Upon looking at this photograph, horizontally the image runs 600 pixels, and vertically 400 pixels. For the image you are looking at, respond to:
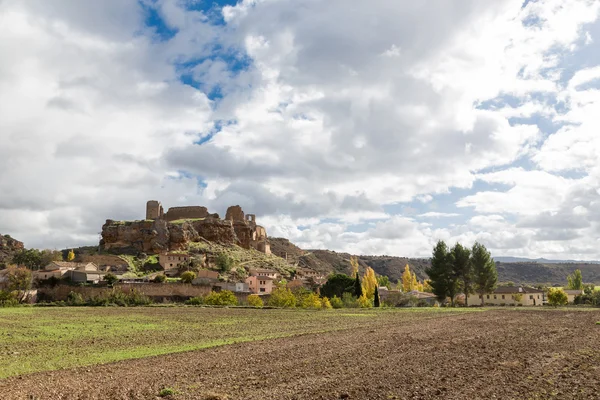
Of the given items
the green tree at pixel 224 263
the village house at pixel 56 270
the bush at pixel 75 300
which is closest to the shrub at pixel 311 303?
the bush at pixel 75 300

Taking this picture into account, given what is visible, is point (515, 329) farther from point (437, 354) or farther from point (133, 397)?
point (133, 397)

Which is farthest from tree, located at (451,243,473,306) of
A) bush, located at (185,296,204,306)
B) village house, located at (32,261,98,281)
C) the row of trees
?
village house, located at (32,261,98,281)

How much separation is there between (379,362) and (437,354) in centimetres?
360

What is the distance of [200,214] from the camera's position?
5876 inches

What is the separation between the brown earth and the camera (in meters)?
13.9

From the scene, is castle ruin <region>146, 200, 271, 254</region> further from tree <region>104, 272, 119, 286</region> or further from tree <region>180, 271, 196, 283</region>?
tree <region>104, 272, 119, 286</region>

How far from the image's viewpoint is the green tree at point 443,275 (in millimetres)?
78438

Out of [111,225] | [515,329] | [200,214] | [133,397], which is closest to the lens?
[133,397]

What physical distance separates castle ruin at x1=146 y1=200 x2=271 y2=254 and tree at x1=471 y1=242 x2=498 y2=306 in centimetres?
7693

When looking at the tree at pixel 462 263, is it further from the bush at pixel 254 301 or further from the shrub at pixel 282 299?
the bush at pixel 254 301

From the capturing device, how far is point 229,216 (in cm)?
15388

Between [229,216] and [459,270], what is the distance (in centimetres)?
8935

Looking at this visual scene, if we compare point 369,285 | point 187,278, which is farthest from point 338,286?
point 187,278

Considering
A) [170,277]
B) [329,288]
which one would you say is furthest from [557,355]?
[170,277]
